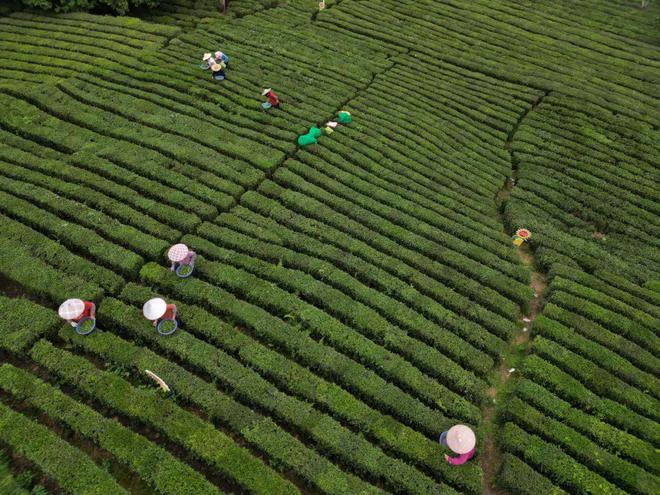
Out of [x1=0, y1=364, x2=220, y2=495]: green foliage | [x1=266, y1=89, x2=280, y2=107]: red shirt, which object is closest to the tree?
[x1=266, y1=89, x2=280, y2=107]: red shirt

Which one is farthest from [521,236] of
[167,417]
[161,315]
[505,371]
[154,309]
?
[167,417]

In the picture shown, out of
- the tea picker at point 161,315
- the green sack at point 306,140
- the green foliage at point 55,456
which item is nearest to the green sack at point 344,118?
the green sack at point 306,140

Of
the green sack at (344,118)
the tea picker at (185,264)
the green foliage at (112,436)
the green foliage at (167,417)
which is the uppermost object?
the green sack at (344,118)

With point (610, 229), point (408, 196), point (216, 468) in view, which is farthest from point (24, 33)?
point (610, 229)

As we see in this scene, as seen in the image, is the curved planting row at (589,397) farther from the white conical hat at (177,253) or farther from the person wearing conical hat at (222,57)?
the person wearing conical hat at (222,57)

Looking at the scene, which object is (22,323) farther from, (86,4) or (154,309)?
(86,4)

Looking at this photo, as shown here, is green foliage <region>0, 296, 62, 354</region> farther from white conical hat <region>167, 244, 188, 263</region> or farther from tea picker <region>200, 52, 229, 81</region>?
tea picker <region>200, 52, 229, 81</region>
